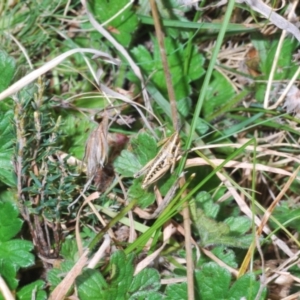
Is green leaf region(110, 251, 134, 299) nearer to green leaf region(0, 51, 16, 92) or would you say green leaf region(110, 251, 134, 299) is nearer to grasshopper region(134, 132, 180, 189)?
grasshopper region(134, 132, 180, 189)

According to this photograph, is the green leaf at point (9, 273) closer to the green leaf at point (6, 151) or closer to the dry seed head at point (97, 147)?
the green leaf at point (6, 151)

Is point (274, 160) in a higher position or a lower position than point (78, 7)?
lower

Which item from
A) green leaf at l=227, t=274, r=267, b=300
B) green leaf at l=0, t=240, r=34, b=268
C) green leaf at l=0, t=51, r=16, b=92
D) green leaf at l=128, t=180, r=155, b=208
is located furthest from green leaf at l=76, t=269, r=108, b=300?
green leaf at l=0, t=51, r=16, b=92

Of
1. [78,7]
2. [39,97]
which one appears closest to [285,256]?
[39,97]

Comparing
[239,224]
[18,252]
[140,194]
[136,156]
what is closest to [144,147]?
[136,156]

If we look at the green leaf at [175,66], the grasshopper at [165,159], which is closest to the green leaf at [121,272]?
the grasshopper at [165,159]

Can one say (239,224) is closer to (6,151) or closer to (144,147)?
(144,147)

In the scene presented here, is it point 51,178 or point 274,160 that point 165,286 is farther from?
point 274,160
